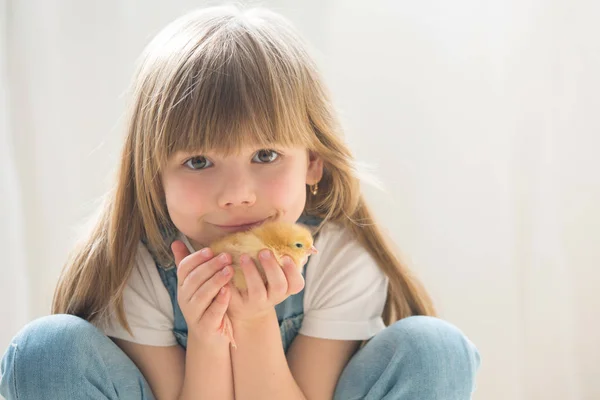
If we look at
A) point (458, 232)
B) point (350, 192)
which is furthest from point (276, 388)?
point (458, 232)

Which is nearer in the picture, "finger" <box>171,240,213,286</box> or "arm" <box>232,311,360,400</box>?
"finger" <box>171,240,213,286</box>

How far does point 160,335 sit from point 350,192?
1.21ft

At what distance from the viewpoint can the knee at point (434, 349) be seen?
1.13m

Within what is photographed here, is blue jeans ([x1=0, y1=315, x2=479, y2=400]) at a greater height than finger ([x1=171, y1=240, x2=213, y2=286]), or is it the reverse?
finger ([x1=171, y1=240, x2=213, y2=286])

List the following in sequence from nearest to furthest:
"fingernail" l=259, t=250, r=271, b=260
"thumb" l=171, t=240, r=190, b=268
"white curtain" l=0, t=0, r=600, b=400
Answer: "fingernail" l=259, t=250, r=271, b=260
"thumb" l=171, t=240, r=190, b=268
"white curtain" l=0, t=0, r=600, b=400

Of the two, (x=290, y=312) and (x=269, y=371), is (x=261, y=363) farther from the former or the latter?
(x=290, y=312)

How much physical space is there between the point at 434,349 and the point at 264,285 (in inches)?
10.3

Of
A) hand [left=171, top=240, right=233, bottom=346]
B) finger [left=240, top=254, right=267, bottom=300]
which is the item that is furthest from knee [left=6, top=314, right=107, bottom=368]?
finger [left=240, top=254, right=267, bottom=300]

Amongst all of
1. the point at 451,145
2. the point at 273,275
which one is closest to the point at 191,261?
the point at 273,275

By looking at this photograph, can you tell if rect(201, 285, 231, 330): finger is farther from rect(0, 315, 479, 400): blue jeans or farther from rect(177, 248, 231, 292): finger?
rect(0, 315, 479, 400): blue jeans

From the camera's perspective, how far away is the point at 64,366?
109 cm

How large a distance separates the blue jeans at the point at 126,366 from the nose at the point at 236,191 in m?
0.29

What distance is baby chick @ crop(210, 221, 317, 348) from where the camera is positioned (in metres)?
1.04

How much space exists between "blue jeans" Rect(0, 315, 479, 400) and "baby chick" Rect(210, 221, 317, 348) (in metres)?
0.22
